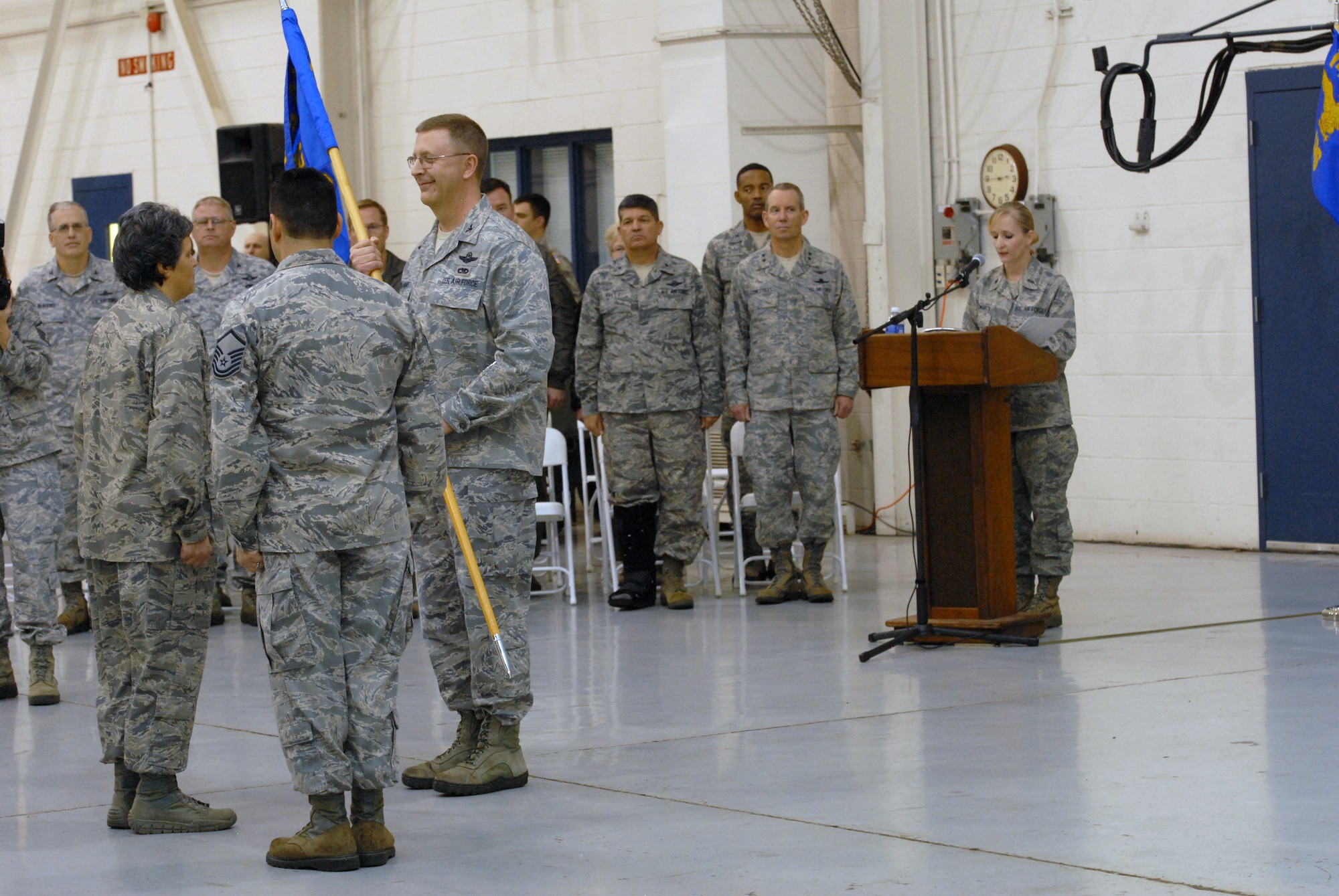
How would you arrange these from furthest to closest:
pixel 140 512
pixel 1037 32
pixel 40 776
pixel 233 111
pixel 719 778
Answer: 1. pixel 233 111
2. pixel 1037 32
3. pixel 40 776
4. pixel 719 778
5. pixel 140 512

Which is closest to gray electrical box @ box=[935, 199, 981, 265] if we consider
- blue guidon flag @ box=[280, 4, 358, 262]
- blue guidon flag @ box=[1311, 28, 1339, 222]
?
blue guidon flag @ box=[1311, 28, 1339, 222]

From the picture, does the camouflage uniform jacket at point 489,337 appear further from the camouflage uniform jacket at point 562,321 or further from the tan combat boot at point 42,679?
the camouflage uniform jacket at point 562,321

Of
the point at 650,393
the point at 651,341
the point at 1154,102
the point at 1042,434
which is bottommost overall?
the point at 1042,434

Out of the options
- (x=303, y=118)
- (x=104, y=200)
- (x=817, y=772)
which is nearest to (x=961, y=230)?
(x=303, y=118)

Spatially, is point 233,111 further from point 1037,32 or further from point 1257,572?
point 1257,572

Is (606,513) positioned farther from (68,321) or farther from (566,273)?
(68,321)

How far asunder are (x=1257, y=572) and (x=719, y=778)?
445cm

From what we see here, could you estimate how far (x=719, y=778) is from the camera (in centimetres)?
454

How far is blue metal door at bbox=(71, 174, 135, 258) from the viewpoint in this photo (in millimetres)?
13875

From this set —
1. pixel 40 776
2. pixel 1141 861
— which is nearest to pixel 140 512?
pixel 40 776

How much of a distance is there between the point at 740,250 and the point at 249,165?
3697 mm

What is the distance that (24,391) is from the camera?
6266mm

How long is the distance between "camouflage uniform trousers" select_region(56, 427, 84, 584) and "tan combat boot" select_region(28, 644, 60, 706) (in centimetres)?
149

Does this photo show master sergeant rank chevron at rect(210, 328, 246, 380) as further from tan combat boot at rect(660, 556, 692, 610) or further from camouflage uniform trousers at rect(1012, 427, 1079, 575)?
tan combat boot at rect(660, 556, 692, 610)
